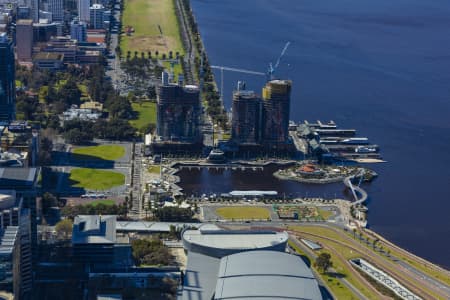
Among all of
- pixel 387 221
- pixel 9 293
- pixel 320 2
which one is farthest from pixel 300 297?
pixel 320 2

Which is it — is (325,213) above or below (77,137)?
below

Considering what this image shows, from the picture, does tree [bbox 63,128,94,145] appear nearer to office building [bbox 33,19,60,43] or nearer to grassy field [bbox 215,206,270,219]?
grassy field [bbox 215,206,270,219]

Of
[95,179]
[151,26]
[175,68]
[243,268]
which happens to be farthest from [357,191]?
[151,26]

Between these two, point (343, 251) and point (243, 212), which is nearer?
point (343, 251)

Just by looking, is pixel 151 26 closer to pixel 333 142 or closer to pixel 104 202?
pixel 333 142

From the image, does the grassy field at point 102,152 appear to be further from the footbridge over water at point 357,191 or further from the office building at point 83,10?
the office building at point 83,10

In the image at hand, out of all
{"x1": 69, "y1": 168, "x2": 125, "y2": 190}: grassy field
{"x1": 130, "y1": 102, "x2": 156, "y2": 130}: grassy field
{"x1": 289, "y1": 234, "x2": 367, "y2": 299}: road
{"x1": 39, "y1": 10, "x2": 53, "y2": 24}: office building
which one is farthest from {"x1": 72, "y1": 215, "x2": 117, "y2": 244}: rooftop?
{"x1": 39, "y1": 10, "x2": 53, "y2": 24}: office building
